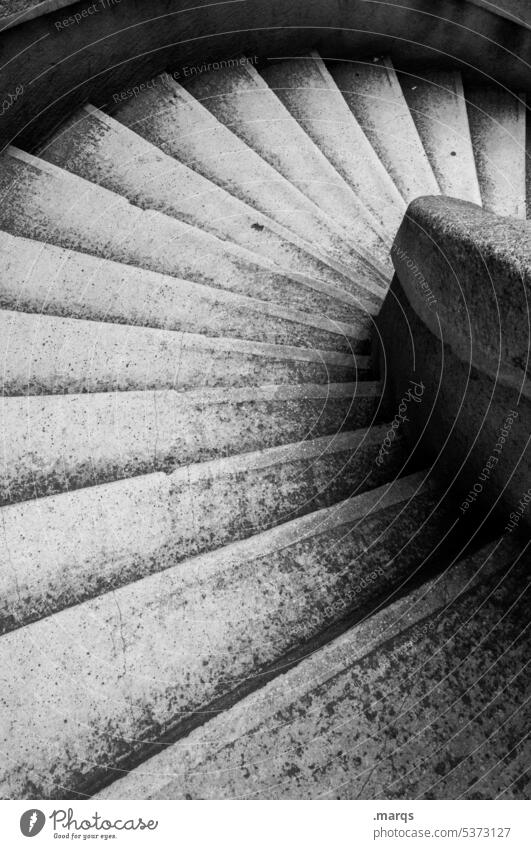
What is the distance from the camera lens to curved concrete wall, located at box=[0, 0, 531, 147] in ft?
10.6

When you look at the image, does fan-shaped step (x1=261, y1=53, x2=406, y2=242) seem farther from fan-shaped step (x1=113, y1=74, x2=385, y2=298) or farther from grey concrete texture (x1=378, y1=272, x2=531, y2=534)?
grey concrete texture (x1=378, y1=272, x2=531, y2=534)

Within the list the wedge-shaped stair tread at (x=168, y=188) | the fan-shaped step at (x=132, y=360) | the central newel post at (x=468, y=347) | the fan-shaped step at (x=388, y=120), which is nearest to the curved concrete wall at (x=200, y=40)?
the fan-shaped step at (x=388, y=120)

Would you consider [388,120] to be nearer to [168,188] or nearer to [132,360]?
[168,188]

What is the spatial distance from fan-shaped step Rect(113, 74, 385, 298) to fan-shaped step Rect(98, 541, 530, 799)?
1991 millimetres

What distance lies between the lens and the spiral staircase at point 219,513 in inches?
67.2

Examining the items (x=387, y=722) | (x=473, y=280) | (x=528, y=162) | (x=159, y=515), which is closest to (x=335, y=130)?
(x=528, y=162)

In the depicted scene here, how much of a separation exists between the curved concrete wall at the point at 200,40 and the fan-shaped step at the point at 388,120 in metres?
0.15

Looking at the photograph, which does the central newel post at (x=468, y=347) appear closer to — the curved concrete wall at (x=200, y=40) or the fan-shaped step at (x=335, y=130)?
the fan-shaped step at (x=335, y=130)

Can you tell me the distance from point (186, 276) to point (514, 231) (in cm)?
167

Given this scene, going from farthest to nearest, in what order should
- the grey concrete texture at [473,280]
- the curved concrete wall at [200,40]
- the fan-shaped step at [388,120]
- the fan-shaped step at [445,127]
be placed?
the fan-shaped step at [445,127], the fan-shaped step at [388,120], the curved concrete wall at [200,40], the grey concrete texture at [473,280]

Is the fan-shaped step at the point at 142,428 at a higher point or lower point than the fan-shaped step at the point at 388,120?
lower
